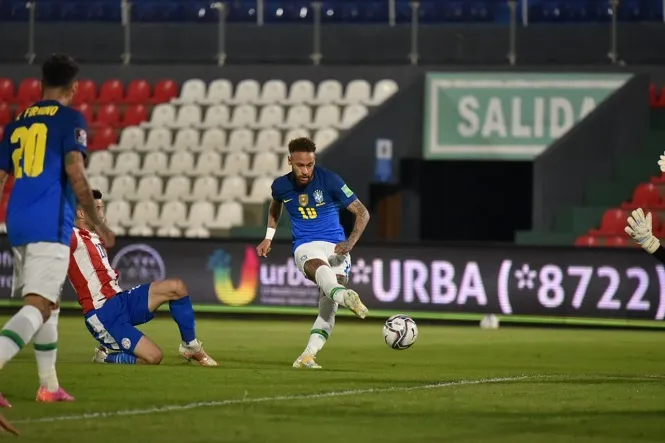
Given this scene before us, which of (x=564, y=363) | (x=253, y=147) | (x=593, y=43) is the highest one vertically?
(x=593, y=43)

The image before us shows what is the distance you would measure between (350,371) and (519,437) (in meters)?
4.24

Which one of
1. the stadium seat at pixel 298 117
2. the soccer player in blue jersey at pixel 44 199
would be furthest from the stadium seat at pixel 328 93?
the soccer player in blue jersey at pixel 44 199

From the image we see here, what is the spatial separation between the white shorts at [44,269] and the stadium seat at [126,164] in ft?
54.8

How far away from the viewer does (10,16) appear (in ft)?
88.3

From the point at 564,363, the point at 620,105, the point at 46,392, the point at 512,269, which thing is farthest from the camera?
the point at 620,105

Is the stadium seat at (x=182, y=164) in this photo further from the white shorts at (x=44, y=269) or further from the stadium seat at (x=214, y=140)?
the white shorts at (x=44, y=269)

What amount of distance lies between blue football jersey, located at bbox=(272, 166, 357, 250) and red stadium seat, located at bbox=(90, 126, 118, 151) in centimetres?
1372

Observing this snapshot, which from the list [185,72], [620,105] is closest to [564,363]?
[620,105]

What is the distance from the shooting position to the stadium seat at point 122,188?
2470 centimetres

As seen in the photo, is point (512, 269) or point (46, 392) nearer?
point (46, 392)

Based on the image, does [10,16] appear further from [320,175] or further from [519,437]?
[519,437]

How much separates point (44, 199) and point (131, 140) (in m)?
17.4

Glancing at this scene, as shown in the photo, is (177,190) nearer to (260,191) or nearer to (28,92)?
(260,191)

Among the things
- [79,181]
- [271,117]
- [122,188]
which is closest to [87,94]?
[122,188]
